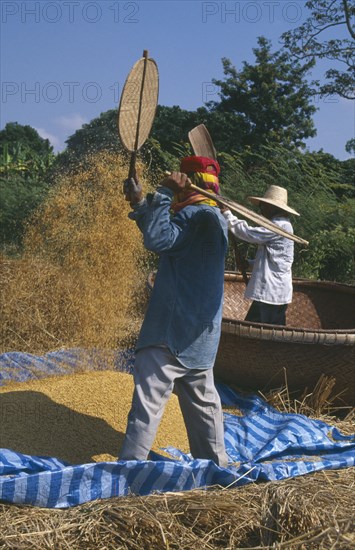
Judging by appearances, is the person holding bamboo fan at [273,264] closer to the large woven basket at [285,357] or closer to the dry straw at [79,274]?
the large woven basket at [285,357]

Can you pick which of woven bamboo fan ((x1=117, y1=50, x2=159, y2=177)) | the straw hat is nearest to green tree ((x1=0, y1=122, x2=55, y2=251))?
the straw hat

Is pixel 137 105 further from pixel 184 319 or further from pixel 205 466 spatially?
pixel 205 466

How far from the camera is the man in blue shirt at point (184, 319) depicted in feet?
8.79

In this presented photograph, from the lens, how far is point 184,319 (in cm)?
273

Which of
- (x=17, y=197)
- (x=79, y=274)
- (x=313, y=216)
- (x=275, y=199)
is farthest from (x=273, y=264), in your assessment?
(x=17, y=197)

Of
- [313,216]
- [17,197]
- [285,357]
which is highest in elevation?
[17,197]

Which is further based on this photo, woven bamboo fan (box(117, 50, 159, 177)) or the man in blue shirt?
the man in blue shirt

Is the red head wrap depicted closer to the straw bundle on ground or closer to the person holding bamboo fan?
the straw bundle on ground

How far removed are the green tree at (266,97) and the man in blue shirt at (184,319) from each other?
12070 millimetres

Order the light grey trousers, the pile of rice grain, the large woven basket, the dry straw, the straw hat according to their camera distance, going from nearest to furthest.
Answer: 1. the light grey trousers
2. the pile of rice grain
3. the large woven basket
4. the straw hat
5. the dry straw

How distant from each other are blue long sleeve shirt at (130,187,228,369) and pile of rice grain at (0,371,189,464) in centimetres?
70

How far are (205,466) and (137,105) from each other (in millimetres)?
1449

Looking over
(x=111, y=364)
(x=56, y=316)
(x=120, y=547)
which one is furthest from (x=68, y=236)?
(x=120, y=547)

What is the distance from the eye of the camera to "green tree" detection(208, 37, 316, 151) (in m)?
14.9
